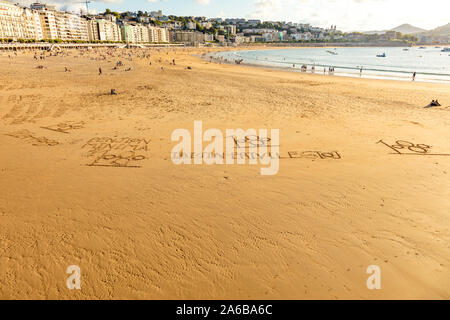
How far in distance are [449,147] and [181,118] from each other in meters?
10.7

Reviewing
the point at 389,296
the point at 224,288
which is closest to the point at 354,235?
the point at 389,296

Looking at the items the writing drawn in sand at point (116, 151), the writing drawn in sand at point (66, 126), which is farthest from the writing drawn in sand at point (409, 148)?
the writing drawn in sand at point (66, 126)

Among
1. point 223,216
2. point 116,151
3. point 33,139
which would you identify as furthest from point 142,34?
point 223,216

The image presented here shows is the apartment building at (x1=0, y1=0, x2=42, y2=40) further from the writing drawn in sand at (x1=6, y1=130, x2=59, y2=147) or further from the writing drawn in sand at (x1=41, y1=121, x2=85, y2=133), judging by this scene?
the writing drawn in sand at (x1=6, y1=130, x2=59, y2=147)

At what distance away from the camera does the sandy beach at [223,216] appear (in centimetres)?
375

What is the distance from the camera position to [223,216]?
5.20 meters

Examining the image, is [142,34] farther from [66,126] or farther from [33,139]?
[33,139]

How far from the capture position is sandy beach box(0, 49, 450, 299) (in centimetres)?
375

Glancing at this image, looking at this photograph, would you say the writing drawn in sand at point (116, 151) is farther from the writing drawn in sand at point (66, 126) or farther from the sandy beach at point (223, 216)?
the writing drawn in sand at point (66, 126)

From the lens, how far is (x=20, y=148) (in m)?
8.28

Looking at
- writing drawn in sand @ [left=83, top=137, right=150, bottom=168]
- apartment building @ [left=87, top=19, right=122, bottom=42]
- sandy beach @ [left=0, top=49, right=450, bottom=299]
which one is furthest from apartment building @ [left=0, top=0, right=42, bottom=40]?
sandy beach @ [left=0, top=49, right=450, bottom=299]

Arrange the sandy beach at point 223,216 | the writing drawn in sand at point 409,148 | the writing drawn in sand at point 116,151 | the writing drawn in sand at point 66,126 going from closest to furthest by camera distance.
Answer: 1. the sandy beach at point 223,216
2. the writing drawn in sand at point 116,151
3. the writing drawn in sand at point 409,148
4. the writing drawn in sand at point 66,126

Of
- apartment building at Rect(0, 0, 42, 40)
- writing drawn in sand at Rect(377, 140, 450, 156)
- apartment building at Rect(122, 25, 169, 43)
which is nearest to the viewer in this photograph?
writing drawn in sand at Rect(377, 140, 450, 156)

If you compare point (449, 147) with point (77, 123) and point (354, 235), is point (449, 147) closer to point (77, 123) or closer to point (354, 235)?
point (354, 235)
